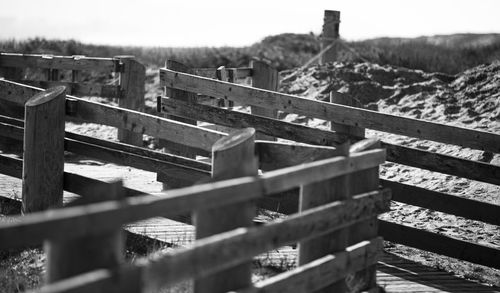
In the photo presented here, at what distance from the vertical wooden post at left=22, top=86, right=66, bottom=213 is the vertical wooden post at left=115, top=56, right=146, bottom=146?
254 inches

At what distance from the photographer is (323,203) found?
17.3ft

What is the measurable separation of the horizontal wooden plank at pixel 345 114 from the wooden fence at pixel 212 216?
138 centimetres

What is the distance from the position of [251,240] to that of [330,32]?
52.9ft

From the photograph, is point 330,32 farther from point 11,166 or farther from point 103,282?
point 103,282

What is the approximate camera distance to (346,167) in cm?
532

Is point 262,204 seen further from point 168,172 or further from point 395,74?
point 395,74

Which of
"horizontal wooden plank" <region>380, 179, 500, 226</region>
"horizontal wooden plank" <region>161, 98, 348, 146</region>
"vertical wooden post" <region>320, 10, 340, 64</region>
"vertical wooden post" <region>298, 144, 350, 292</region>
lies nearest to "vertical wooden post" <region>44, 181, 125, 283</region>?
"vertical wooden post" <region>298, 144, 350, 292</region>

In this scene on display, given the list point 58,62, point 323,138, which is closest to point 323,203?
point 323,138

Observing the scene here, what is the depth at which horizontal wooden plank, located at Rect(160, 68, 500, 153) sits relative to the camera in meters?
7.72

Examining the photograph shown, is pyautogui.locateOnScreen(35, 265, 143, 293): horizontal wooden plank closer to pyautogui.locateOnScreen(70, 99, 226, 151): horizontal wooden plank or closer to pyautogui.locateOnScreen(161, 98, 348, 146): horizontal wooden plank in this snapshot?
pyautogui.locateOnScreen(70, 99, 226, 151): horizontal wooden plank

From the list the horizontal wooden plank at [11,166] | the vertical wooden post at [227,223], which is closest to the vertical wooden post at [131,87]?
the horizontal wooden plank at [11,166]

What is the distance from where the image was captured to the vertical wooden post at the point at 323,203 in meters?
5.20

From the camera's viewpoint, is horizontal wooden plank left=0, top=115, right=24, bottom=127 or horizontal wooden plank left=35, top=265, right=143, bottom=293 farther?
horizontal wooden plank left=0, top=115, right=24, bottom=127

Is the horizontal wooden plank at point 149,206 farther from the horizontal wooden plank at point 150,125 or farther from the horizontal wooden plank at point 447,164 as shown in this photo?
the horizontal wooden plank at point 447,164
